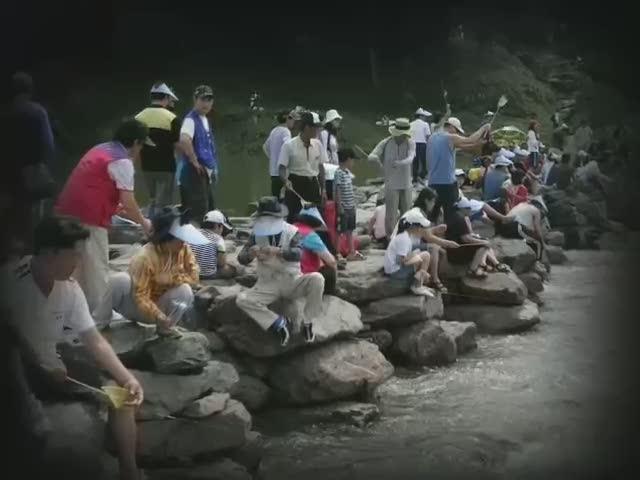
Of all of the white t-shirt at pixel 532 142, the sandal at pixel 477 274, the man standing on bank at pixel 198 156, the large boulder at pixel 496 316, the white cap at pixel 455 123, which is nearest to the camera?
the man standing on bank at pixel 198 156

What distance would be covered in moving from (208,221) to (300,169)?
2.06 ft

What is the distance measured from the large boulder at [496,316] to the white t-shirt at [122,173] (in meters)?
2.46

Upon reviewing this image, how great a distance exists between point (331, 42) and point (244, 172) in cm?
90

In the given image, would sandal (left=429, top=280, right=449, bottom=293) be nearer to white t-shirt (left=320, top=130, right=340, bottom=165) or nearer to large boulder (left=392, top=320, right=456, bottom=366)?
large boulder (left=392, top=320, right=456, bottom=366)

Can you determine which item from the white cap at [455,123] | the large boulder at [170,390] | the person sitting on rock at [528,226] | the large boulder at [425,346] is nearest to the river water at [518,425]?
the large boulder at [425,346]

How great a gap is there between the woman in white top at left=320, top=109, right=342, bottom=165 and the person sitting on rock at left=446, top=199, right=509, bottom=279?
0.82 m

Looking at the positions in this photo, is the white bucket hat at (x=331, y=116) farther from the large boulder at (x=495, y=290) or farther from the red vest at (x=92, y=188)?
the large boulder at (x=495, y=290)

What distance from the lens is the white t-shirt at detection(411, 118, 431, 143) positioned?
4.47 metres

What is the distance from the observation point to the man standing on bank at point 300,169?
409 centimetres

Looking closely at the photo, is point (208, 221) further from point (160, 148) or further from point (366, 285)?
point (366, 285)

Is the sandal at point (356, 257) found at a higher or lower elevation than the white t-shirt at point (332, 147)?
lower

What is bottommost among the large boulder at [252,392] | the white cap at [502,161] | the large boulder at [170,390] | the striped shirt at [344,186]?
the large boulder at [252,392]

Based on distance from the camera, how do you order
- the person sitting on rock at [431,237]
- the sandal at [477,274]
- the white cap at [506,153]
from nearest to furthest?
the person sitting on rock at [431,237] → the white cap at [506,153] → the sandal at [477,274]

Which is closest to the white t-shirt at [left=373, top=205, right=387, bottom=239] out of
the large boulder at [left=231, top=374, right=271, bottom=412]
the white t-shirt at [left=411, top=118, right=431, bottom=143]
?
the white t-shirt at [left=411, top=118, right=431, bottom=143]
